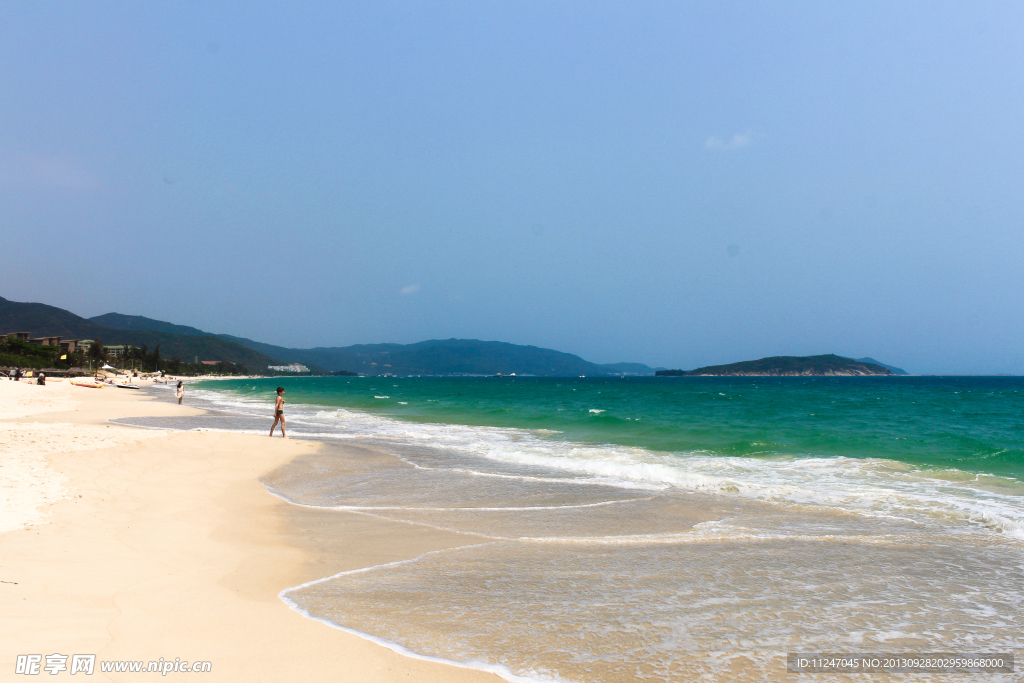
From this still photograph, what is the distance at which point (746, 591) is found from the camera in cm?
592

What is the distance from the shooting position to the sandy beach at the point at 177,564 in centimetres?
417

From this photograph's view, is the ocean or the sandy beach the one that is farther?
the ocean

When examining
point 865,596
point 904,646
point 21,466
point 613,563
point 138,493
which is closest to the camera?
point 904,646

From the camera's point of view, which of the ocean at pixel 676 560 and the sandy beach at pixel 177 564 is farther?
the ocean at pixel 676 560

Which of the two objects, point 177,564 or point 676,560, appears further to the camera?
point 676,560

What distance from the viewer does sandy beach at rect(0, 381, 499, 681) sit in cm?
417

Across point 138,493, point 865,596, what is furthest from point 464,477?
point 865,596

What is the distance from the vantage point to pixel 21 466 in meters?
10.0

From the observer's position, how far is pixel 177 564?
20.4 feet

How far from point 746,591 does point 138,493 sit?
9378mm

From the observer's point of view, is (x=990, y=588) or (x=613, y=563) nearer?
(x=990, y=588)

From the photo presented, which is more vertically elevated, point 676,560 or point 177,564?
point 676,560

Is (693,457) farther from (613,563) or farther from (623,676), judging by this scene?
(623,676)

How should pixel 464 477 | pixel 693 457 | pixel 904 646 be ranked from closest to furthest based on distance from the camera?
1. pixel 904 646
2. pixel 464 477
3. pixel 693 457
